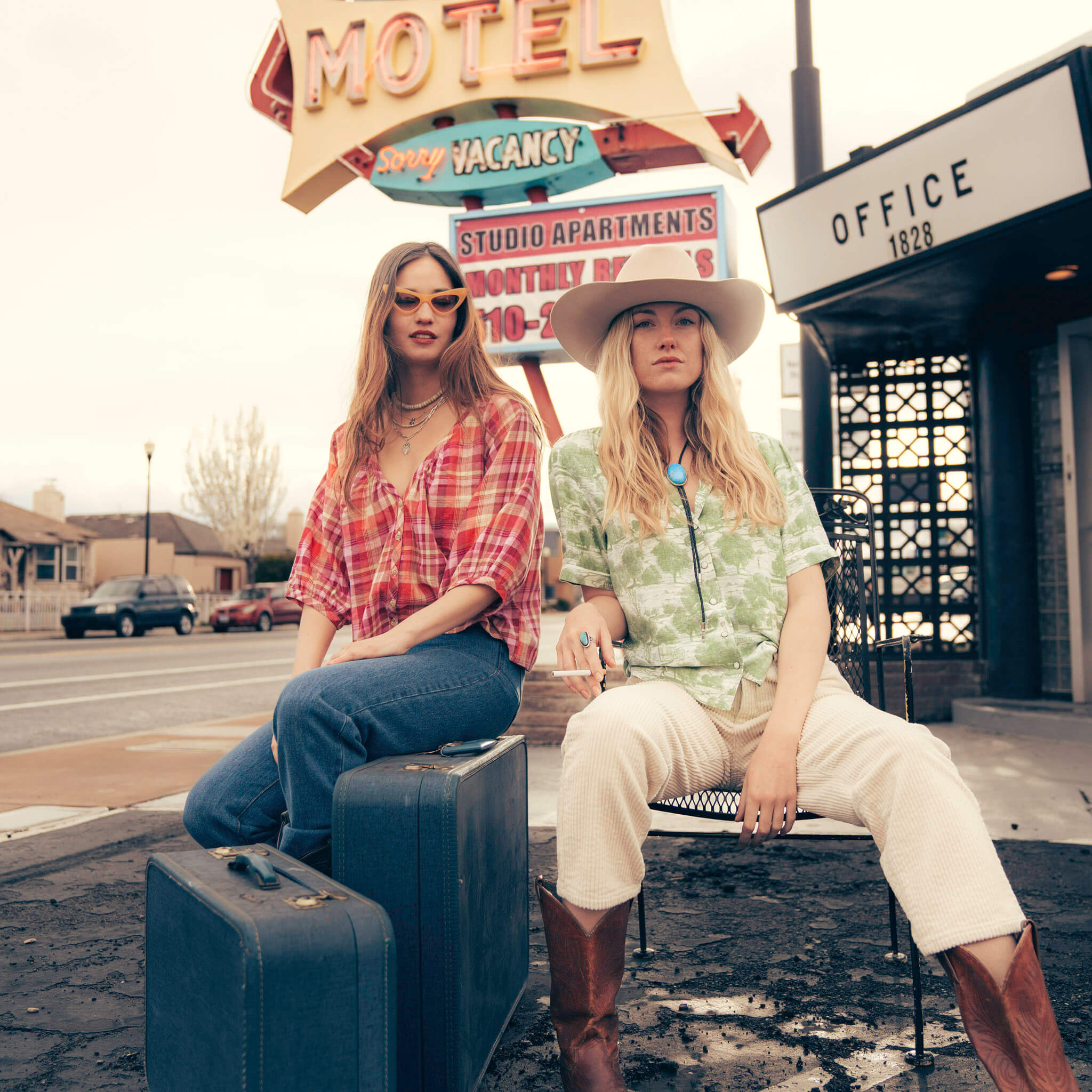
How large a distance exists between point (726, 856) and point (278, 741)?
2.15 metres

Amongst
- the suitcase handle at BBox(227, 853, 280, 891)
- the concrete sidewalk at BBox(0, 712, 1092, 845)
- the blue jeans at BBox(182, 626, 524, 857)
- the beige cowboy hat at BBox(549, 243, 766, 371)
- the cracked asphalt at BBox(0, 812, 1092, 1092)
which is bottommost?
the concrete sidewalk at BBox(0, 712, 1092, 845)

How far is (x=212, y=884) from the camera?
134 cm

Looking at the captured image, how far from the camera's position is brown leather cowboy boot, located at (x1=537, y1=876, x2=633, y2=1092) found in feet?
5.05

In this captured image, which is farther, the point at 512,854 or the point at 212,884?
the point at 512,854

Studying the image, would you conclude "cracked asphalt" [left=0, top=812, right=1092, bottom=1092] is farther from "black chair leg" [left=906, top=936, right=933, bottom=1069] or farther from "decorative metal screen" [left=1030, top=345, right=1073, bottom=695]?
"decorative metal screen" [left=1030, top=345, right=1073, bottom=695]

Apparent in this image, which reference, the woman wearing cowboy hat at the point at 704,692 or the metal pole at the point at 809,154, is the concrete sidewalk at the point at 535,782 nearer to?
the woman wearing cowboy hat at the point at 704,692

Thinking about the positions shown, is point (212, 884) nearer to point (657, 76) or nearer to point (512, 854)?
point (512, 854)

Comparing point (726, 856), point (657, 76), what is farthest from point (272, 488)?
point (726, 856)

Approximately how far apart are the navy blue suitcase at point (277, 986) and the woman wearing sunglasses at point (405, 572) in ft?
1.06

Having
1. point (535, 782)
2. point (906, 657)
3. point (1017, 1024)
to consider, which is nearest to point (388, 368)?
point (906, 657)

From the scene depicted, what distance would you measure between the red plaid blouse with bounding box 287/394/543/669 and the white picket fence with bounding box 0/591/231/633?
28.5m

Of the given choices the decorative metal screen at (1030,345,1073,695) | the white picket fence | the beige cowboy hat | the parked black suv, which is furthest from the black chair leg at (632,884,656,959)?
the white picket fence

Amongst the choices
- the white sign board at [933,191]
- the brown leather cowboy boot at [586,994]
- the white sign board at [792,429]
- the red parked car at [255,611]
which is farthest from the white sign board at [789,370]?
the red parked car at [255,611]

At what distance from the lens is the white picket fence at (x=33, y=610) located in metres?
27.2
